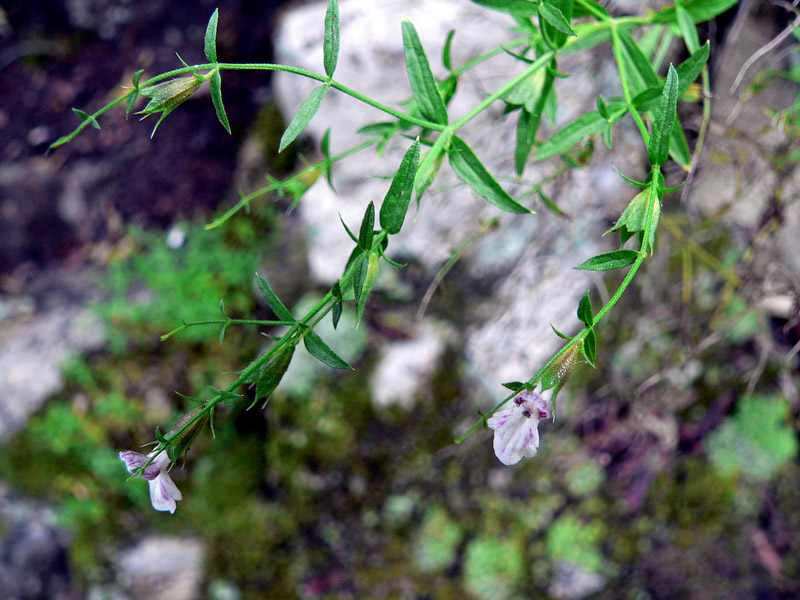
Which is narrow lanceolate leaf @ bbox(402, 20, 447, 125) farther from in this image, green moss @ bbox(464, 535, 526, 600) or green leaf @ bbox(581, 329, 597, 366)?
green moss @ bbox(464, 535, 526, 600)

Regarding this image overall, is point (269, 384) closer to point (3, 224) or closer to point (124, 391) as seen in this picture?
point (124, 391)

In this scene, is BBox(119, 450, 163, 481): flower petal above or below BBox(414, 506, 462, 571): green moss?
above

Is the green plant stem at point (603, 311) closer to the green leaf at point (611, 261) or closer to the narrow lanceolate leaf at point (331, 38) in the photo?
the green leaf at point (611, 261)

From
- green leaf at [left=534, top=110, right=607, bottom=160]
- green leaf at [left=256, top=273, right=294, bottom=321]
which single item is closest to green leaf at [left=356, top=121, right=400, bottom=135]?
green leaf at [left=534, top=110, right=607, bottom=160]

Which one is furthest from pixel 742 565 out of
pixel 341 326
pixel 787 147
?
pixel 341 326

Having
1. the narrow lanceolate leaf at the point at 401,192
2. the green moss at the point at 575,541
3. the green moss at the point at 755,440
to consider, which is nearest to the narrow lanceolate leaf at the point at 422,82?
the narrow lanceolate leaf at the point at 401,192
